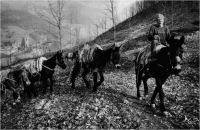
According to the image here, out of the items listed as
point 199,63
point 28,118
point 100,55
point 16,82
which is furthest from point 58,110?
point 199,63

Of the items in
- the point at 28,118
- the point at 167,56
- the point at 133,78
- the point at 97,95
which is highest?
the point at 167,56

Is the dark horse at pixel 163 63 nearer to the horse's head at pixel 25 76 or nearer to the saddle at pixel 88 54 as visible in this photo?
the saddle at pixel 88 54

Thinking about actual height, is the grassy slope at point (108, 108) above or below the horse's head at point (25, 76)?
below

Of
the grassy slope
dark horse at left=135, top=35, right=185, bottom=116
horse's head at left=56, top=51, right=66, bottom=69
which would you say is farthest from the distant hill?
dark horse at left=135, top=35, right=185, bottom=116

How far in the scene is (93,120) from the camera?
648 cm

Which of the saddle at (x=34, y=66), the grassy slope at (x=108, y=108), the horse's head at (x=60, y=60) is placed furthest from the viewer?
the saddle at (x=34, y=66)

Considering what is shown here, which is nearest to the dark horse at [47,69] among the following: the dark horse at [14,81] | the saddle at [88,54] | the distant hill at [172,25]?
the dark horse at [14,81]

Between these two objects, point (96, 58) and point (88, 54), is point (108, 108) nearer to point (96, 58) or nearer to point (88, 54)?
point (96, 58)

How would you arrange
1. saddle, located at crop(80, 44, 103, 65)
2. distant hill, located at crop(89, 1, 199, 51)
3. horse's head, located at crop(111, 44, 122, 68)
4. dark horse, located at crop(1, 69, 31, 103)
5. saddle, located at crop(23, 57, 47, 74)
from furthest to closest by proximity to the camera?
distant hill, located at crop(89, 1, 199, 51) → dark horse, located at crop(1, 69, 31, 103) → saddle, located at crop(23, 57, 47, 74) → saddle, located at crop(80, 44, 103, 65) → horse's head, located at crop(111, 44, 122, 68)

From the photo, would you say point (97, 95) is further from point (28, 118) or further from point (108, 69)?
point (108, 69)

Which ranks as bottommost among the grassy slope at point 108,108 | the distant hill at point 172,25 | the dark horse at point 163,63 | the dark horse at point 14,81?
the grassy slope at point 108,108

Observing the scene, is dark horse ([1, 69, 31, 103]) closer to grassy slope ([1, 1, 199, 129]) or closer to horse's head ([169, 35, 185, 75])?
grassy slope ([1, 1, 199, 129])

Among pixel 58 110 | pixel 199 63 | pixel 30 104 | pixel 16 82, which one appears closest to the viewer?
pixel 58 110

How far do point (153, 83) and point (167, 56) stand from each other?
15.5 ft
